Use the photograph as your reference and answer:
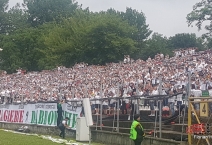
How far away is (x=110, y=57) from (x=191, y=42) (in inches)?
1334

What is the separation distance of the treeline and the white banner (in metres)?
27.5

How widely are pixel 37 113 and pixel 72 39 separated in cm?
3919

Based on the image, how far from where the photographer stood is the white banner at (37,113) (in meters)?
23.8

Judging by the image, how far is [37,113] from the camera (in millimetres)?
27719

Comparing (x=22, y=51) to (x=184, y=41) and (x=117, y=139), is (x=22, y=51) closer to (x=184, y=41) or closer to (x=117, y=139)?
(x=184, y=41)

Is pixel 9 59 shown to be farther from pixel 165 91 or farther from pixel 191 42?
pixel 165 91

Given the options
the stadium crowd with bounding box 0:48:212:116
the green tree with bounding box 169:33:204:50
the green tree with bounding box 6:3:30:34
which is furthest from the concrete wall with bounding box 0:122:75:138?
the green tree with bounding box 6:3:30:34

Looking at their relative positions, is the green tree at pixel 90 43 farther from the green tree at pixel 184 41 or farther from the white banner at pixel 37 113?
the white banner at pixel 37 113

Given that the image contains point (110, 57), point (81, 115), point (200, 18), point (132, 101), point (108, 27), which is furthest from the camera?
point (108, 27)

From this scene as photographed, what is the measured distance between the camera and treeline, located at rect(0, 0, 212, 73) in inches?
2384

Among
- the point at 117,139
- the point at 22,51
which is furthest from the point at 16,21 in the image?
the point at 117,139

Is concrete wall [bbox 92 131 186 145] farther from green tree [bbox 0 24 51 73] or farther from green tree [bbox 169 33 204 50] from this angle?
green tree [bbox 169 33 204 50]

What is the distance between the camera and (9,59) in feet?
248

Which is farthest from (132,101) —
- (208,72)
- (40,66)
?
(40,66)
